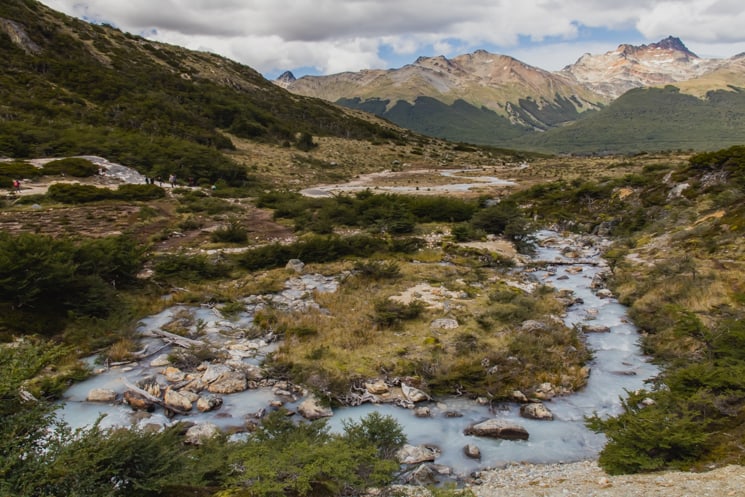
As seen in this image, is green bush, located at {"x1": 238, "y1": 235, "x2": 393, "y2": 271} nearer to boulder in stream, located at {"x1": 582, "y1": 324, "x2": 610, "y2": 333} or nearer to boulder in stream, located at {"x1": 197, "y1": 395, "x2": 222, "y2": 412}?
boulder in stream, located at {"x1": 197, "y1": 395, "x2": 222, "y2": 412}

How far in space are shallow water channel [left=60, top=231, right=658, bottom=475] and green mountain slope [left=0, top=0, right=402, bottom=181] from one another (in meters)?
33.7

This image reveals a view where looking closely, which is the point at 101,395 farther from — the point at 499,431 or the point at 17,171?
the point at 17,171

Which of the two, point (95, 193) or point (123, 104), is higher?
point (123, 104)

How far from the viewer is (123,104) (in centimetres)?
5809

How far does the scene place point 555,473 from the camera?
26.0 feet

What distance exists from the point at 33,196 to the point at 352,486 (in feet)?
99.7

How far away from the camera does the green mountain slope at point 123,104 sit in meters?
41.9

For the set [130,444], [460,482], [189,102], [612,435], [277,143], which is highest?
[189,102]

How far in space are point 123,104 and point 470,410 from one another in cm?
6368

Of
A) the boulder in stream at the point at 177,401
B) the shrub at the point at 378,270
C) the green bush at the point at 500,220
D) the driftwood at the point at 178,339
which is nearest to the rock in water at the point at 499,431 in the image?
the boulder in stream at the point at 177,401

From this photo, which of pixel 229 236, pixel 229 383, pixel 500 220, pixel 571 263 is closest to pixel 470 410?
pixel 229 383

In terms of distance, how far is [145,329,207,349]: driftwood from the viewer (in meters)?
12.6

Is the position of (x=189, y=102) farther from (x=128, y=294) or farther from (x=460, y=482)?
(x=460, y=482)

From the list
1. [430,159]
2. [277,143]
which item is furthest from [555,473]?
[430,159]
